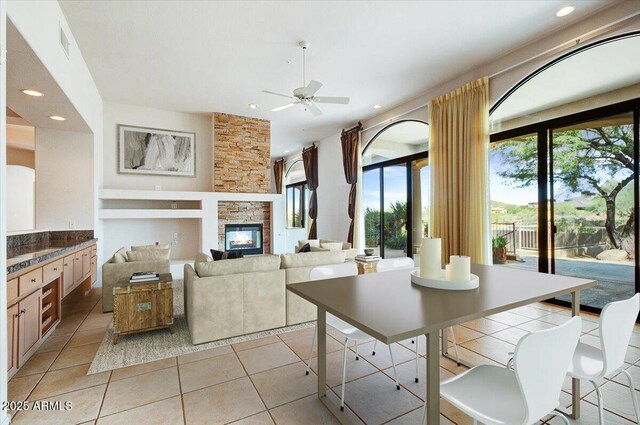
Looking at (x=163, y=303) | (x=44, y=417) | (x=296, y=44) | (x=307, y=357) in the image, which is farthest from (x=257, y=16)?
(x=44, y=417)

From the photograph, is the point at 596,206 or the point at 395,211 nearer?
the point at 596,206

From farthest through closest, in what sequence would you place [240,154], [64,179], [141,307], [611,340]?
1. [240,154]
2. [64,179]
3. [141,307]
4. [611,340]

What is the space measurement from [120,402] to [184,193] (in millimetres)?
4416

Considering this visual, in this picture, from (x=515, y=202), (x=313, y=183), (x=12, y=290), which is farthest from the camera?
(x=313, y=183)

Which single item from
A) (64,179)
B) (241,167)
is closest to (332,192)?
(241,167)

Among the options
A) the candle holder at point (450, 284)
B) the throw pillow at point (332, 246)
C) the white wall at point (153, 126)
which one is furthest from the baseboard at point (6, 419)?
the white wall at point (153, 126)

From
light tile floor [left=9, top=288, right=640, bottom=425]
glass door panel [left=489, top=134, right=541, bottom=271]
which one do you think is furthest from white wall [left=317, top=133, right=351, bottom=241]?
light tile floor [left=9, top=288, right=640, bottom=425]

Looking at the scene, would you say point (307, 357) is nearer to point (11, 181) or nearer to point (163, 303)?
point (163, 303)

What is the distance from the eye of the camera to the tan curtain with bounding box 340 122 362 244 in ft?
22.8

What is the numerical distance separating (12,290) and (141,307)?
38.0 inches

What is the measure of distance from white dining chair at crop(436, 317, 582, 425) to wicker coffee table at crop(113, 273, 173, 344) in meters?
2.64

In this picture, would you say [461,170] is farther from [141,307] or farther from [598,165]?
[141,307]

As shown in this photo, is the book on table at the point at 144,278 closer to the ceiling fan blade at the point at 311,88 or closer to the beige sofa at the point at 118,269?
the beige sofa at the point at 118,269

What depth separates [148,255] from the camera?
13.1 feet
